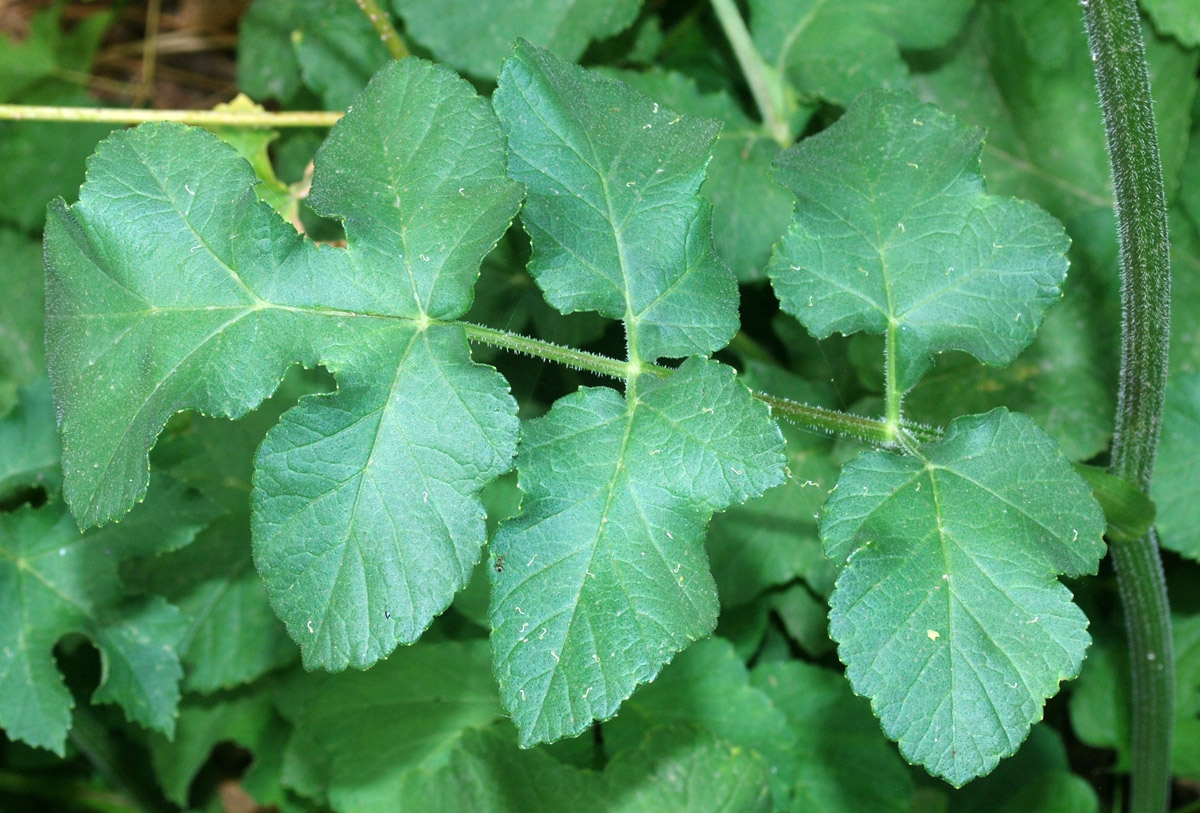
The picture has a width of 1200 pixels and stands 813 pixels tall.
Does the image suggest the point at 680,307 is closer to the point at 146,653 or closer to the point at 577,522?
the point at 577,522

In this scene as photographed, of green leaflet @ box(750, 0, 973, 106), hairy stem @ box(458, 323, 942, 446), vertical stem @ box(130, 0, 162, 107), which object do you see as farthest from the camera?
vertical stem @ box(130, 0, 162, 107)

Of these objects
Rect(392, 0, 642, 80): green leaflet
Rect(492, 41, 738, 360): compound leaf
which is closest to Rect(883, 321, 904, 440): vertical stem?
Rect(492, 41, 738, 360): compound leaf

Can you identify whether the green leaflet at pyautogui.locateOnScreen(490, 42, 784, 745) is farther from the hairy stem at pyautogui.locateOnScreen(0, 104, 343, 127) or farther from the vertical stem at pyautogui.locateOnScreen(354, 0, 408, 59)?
the hairy stem at pyautogui.locateOnScreen(0, 104, 343, 127)

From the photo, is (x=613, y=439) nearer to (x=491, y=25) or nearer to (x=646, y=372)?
(x=646, y=372)

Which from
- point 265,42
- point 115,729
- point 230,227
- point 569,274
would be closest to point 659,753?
point 569,274

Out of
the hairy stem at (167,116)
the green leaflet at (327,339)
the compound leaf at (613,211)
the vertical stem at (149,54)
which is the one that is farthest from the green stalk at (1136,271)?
the vertical stem at (149,54)

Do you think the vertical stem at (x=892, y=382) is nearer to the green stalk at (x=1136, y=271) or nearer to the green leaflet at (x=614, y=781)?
the green stalk at (x=1136, y=271)

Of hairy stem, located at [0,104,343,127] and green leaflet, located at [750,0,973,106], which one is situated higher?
green leaflet, located at [750,0,973,106]
